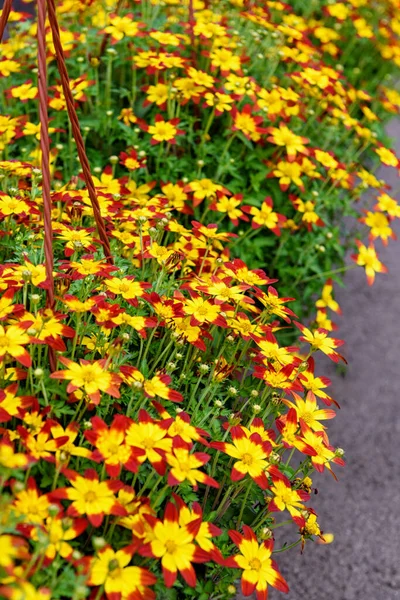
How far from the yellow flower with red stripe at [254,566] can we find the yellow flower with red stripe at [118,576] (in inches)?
6.2

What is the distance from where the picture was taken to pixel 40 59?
1.07 m

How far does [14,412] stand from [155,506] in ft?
0.92

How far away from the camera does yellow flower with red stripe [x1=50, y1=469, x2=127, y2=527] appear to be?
0.93 m

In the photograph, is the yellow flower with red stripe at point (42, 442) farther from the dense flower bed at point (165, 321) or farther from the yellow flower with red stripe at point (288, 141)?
the yellow flower with red stripe at point (288, 141)

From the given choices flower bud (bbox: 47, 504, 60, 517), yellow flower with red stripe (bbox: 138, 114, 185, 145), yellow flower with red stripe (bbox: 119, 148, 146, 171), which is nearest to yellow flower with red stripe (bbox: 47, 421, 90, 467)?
flower bud (bbox: 47, 504, 60, 517)

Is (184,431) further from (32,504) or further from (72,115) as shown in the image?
(72,115)

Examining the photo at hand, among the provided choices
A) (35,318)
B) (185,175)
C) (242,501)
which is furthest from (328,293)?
(35,318)

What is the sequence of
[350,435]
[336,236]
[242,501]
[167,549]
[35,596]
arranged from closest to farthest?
[35,596], [167,549], [242,501], [336,236], [350,435]

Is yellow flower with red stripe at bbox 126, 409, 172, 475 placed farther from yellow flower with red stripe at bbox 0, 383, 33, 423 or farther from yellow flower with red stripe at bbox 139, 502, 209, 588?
yellow flower with red stripe at bbox 0, 383, 33, 423

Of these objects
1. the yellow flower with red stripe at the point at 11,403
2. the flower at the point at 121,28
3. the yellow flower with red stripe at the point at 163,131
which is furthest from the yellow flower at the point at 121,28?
the yellow flower with red stripe at the point at 11,403

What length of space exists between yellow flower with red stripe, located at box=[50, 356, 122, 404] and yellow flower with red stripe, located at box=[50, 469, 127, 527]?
13cm

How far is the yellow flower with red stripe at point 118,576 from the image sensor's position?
889 millimetres

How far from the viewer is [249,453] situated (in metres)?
1.14

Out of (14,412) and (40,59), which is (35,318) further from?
(40,59)
